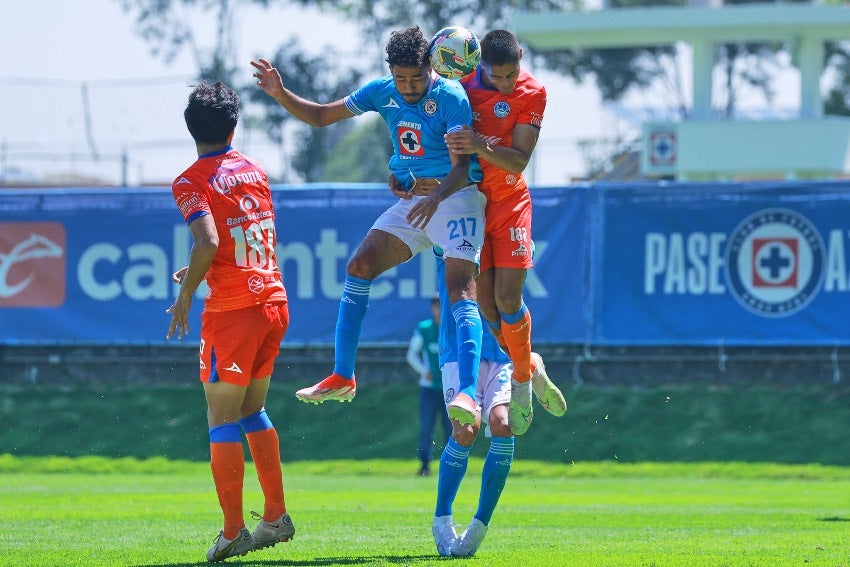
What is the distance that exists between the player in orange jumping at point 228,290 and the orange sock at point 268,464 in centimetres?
6

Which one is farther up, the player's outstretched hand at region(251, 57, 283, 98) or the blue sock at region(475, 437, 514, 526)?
the player's outstretched hand at region(251, 57, 283, 98)

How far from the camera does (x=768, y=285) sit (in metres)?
21.6

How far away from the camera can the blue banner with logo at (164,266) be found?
72.4 feet

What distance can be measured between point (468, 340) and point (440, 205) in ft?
2.89

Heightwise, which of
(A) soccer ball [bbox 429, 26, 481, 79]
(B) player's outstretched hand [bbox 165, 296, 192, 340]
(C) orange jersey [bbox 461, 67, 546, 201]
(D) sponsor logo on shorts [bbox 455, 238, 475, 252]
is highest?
(A) soccer ball [bbox 429, 26, 481, 79]

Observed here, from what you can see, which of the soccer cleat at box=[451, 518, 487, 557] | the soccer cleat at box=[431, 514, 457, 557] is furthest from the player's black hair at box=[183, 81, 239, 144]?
the soccer cleat at box=[451, 518, 487, 557]

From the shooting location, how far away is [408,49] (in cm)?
952

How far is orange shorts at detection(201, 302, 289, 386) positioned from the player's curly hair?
1707 mm

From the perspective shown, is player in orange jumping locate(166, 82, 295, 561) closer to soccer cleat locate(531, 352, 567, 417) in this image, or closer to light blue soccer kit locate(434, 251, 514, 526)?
light blue soccer kit locate(434, 251, 514, 526)

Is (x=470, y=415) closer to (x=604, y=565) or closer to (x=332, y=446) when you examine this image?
(x=604, y=565)

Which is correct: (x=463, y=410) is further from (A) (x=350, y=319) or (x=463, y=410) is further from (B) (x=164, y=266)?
(B) (x=164, y=266)

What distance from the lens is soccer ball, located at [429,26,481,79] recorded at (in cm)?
948

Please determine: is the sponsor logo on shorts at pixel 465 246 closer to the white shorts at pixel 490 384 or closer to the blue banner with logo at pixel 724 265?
the white shorts at pixel 490 384

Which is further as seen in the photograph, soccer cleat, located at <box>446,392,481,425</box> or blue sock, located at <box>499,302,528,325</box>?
blue sock, located at <box>499,302,528,325</box>
